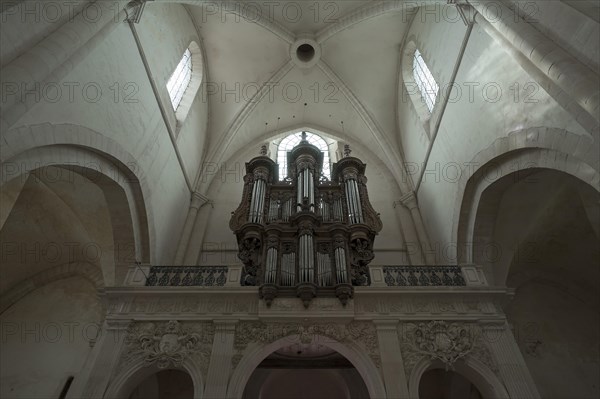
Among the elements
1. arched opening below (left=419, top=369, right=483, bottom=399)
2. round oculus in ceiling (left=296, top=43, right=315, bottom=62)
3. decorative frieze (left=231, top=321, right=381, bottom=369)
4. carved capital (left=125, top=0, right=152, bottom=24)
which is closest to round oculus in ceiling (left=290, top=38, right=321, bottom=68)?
round oculus in ceiling (left=296, top=43, right=315, bottom=62)

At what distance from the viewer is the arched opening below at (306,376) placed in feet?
28.8

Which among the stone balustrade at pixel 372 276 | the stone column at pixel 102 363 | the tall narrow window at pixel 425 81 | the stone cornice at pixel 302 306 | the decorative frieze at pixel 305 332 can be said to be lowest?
the stone column at pixel 102 363

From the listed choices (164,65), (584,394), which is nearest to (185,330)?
(164,65)

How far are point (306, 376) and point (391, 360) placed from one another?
4.19 m

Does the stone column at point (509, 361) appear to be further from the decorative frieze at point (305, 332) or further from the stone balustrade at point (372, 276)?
the decorative frieze at point (305, 332)

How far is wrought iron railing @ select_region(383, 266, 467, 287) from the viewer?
8.64m

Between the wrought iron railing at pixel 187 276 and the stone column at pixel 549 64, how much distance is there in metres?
6.82

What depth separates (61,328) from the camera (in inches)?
399

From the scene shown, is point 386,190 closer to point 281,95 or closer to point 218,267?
point 281,95

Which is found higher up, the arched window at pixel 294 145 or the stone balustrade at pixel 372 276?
the arched window at pixel 294 145

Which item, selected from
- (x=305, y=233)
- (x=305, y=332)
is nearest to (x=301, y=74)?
(x=305, y=233)

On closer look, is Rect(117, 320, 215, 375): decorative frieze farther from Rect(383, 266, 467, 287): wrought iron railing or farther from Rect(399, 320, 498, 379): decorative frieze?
Rect(383, 266, 467, 287): wrought iron railing

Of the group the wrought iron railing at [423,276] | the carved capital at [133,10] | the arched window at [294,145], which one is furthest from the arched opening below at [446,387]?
the carved capital at [133,10]

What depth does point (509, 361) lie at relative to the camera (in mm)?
7305
